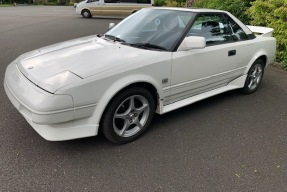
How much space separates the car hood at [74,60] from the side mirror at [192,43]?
545 mm

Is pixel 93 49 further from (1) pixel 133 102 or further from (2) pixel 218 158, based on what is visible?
(2) pixel 218 158

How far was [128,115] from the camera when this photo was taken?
3.18m

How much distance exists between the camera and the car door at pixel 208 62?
3.50m

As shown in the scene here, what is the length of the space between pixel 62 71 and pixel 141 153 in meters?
1.23

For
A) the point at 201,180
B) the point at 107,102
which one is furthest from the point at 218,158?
the point at 107,102

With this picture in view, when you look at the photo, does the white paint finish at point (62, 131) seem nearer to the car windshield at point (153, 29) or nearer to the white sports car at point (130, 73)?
the white sports car at point (130, 73)

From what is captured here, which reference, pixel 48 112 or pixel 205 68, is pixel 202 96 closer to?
pixel 205 68

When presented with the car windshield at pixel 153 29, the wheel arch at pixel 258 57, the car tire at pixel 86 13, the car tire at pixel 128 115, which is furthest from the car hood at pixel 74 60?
the car tire at pixel 86 13

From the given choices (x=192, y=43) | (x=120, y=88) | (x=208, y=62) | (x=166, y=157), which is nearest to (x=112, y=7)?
(x=208, y=62)

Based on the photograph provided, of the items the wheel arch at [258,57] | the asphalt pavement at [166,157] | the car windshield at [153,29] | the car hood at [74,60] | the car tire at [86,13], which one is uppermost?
the car windshield at [153,29]

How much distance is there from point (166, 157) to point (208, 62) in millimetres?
1538

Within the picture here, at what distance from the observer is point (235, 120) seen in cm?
388

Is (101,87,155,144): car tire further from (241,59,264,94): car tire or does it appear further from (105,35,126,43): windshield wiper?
(241,59,264,94): car tire

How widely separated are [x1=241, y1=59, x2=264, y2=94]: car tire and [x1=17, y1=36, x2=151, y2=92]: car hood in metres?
2.36
